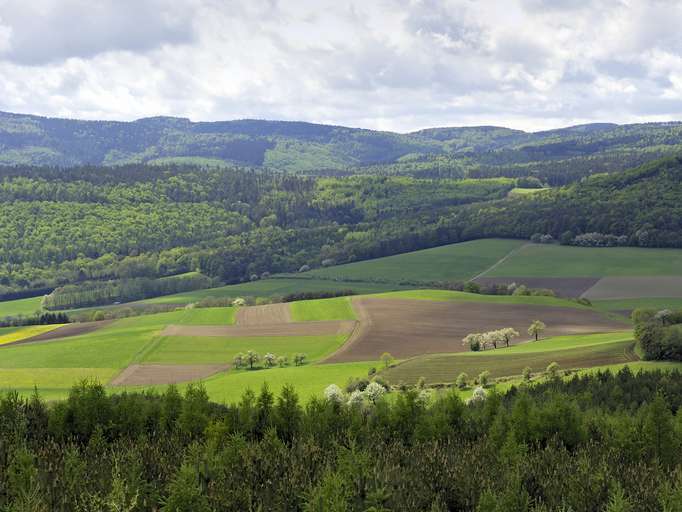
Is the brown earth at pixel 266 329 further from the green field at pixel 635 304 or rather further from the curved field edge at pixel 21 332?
the green field at pixel 635 304

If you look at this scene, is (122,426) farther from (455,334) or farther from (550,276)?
(550,276)

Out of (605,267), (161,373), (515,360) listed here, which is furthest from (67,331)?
(605,267)

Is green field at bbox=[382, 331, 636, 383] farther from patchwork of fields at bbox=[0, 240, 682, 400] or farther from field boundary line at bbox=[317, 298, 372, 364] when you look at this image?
field boundary line at bbox=[317, 298, 372, 364]

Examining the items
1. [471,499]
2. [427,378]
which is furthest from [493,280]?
[471,499]

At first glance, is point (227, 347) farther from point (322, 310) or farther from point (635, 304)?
point (635, 304)

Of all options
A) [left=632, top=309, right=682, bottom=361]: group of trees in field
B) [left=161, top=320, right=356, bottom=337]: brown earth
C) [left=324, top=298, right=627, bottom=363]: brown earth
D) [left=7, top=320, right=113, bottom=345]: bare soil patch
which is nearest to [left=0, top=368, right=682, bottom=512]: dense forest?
[left=632, top=309, right=682, bottom=361]: group of trees in field

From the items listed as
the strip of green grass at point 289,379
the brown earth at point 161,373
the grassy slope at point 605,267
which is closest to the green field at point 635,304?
the grassy slope at point 605,267

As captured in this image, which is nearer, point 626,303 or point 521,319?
point 521,319
